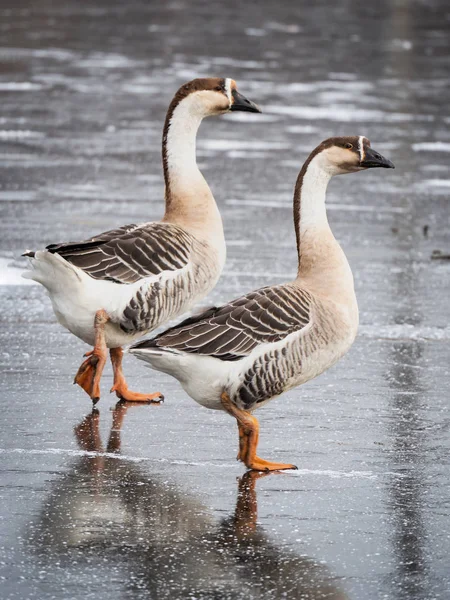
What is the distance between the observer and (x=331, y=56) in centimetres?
2334

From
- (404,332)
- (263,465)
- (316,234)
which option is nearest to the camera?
(263,465)

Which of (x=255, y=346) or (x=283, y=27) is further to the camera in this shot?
(x=283, y=27)

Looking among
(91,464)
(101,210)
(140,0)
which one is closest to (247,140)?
(101,210)

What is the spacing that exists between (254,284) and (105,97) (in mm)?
9577

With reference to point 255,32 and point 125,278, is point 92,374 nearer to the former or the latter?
point 125,278

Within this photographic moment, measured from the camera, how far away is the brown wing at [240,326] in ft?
19.6

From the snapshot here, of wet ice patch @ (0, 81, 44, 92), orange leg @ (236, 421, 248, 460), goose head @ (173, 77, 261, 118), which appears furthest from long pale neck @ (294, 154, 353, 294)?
wet ice patch @ (0, 81, 44, 92)

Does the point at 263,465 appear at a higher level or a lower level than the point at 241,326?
lower

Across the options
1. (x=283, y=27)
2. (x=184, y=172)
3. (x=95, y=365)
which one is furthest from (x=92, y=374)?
(x=283, y=27)

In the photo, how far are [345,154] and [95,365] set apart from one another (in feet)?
5.38

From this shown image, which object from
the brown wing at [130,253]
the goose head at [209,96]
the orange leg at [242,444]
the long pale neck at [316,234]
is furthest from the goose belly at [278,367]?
the goose head at [209,96]

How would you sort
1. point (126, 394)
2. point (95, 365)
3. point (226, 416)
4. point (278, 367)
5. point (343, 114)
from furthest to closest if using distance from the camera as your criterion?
point (343, 114), point (126, 394), point (226, 416), point (95, 365), point (278, 367)

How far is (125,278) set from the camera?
6840 mm

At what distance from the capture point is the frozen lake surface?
16.1 feet
